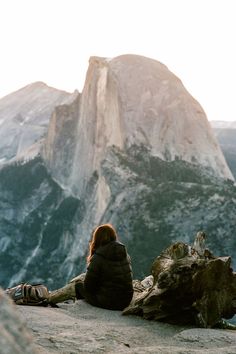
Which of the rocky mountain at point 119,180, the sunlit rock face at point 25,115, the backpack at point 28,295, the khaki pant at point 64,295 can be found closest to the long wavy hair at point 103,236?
the backpack at point 28,295

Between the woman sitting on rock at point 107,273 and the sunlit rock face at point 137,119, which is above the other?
the sunlit rock face at point 137,119

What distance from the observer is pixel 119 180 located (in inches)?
2197

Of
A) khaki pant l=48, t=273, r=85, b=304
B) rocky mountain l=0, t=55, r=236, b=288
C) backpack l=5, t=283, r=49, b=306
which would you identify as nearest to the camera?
backpack l=5, t=283, r=49, b=306

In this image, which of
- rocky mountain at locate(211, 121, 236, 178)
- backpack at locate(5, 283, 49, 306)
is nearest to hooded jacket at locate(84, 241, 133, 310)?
backpack at locate(5, 283, 49, 306)

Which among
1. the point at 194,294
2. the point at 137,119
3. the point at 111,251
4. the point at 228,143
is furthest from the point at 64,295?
the point at 228,143

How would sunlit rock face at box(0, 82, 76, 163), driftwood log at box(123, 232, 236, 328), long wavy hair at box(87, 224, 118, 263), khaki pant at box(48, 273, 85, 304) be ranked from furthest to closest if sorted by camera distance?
sunlit rock face at box(0, 82, 76, 163), khaki pant at box(48, 273, 85, 304), long wavy hair at box(87, 224, 118, 263), driftwood log at box(123, 232, 236, 328)

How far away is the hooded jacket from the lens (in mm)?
6582

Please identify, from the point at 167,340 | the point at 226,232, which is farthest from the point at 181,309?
→ the point at 226,232

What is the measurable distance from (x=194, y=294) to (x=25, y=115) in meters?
98.6

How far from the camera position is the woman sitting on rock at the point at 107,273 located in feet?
21.6

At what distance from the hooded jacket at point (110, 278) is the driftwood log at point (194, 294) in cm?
69

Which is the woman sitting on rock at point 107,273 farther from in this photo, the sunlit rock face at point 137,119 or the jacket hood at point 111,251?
the sunlit rock face at point 137,119

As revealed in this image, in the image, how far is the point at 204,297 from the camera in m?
5.49

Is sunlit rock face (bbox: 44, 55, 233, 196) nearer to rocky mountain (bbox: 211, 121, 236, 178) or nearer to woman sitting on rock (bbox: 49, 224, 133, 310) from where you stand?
rocky mountain (bbox: 211, 121, 236, 178)
